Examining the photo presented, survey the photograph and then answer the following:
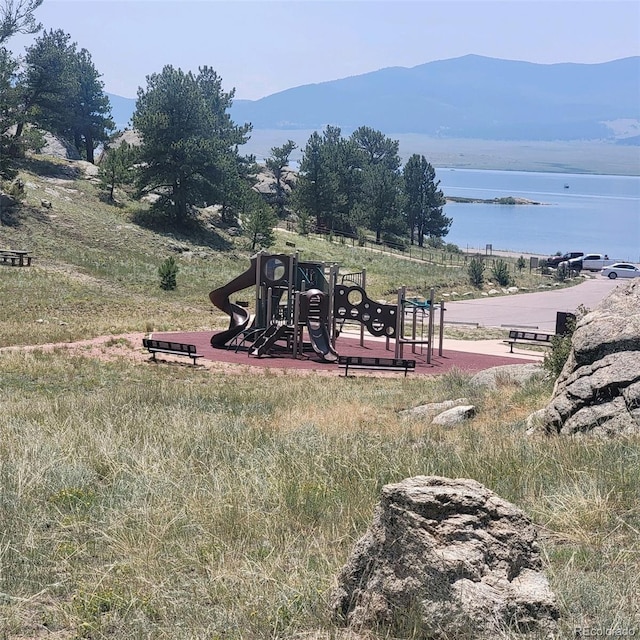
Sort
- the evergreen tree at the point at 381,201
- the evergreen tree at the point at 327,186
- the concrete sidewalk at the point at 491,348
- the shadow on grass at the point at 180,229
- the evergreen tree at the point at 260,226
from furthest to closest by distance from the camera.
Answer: the evergreen tree at the point at 381,201 < the evergreen tree at the point at 327,186 < the evergreen tree at the point at 260,226 < the shadow on grass at the point at 180,229 < the concrete sidewalk at the point at 491,348

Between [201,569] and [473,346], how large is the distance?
932 inches

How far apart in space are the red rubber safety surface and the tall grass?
479 inches

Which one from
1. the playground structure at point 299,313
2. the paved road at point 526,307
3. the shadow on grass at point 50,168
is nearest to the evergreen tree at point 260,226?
the shadow on grass at point 50,168

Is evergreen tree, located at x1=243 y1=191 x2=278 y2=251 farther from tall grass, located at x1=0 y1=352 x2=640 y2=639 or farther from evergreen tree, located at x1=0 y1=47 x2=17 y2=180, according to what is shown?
tall grass, located at x1=0 y1=352 x2=640 y2=639

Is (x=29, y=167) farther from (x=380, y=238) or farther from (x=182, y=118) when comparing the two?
(x=380, y=238)

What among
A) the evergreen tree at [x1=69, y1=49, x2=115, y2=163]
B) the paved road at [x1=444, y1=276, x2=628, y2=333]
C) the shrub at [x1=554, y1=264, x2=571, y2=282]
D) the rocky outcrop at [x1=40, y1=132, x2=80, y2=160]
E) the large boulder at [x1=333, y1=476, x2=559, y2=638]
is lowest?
the large boulder at [x1=333, y1=476, x2=559, y2=638]

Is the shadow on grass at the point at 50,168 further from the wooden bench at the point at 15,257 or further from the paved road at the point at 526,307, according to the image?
the paved road at the point at 526,307

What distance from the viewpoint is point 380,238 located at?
251 feet

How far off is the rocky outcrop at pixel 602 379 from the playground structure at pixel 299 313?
12955 mm

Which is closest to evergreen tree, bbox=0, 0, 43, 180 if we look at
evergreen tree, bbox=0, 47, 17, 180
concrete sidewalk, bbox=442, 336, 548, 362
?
evergreen tree, bbox=0, 47, 17, 180

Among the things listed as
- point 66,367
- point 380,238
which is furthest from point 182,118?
point 66,367

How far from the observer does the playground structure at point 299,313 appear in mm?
23609

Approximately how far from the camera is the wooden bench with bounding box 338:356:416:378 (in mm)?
20625

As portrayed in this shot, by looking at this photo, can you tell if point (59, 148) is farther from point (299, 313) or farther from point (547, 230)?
point (547, 230)
